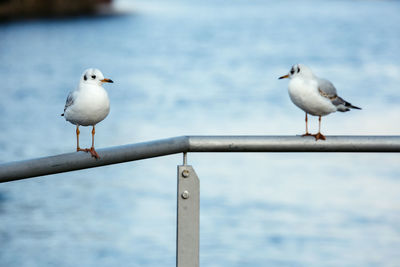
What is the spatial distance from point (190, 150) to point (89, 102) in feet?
1.57

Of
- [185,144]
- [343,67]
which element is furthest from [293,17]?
[185,144]

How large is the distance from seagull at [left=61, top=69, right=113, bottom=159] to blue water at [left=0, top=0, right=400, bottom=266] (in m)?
3.93

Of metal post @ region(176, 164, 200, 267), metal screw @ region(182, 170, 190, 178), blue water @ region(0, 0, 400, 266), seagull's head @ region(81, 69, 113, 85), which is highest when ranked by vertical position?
blue water @ region(0, 0, 400, 266)

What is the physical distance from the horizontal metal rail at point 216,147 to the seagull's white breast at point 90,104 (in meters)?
0.41

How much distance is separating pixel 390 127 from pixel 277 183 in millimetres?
3549

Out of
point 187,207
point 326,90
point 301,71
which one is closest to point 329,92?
point 326,90

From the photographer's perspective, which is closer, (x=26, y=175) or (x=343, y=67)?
(x=26, y=175)

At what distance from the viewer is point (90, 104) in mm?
2588

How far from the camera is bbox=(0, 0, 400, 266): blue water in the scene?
719 cm

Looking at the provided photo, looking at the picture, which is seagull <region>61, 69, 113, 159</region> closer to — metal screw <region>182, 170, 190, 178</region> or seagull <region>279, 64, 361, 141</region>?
metal screw <region>182, 170, 190, 178</region>

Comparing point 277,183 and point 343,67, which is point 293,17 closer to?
point 343,67

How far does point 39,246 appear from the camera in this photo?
7.29 meters

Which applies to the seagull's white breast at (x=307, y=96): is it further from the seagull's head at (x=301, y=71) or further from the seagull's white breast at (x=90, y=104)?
the seagull's white breast at (x=90, y=104)

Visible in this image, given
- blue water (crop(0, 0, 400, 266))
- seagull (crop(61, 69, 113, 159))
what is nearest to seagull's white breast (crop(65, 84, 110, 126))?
seagull (crop(61, 69, 113, 159))
